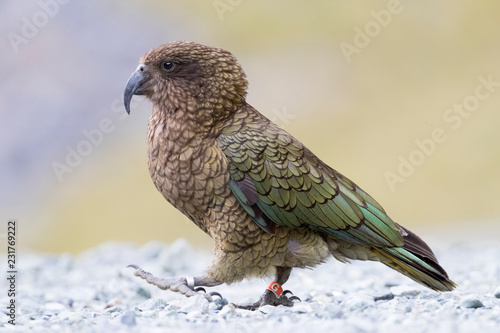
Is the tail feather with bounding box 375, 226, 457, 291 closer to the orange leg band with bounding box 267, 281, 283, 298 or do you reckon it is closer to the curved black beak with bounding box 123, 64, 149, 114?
the orange leg band with bounding box 267, 281, 283, 298

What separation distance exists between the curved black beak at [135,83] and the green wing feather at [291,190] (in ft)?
2.90

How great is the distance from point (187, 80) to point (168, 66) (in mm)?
216

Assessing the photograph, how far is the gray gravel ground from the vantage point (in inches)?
184

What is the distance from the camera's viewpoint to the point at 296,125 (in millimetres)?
19297

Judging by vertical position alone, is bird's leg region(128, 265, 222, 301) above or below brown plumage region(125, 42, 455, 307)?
below

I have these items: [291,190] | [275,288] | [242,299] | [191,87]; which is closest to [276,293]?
[275,288]

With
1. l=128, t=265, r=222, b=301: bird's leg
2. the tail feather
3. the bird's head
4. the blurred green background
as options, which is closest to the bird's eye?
the bird's head

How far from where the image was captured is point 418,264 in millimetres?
5969

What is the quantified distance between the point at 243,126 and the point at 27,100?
55.2ft

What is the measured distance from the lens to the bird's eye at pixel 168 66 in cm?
589

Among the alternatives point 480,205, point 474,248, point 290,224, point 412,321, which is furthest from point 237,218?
point 480,205

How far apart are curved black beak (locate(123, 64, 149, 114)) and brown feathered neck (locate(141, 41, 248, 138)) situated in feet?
0.18

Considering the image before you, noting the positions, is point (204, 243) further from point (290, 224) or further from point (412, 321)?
point (412, 321)

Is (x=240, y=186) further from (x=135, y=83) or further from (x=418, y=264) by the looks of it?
(x=418, y=264)
